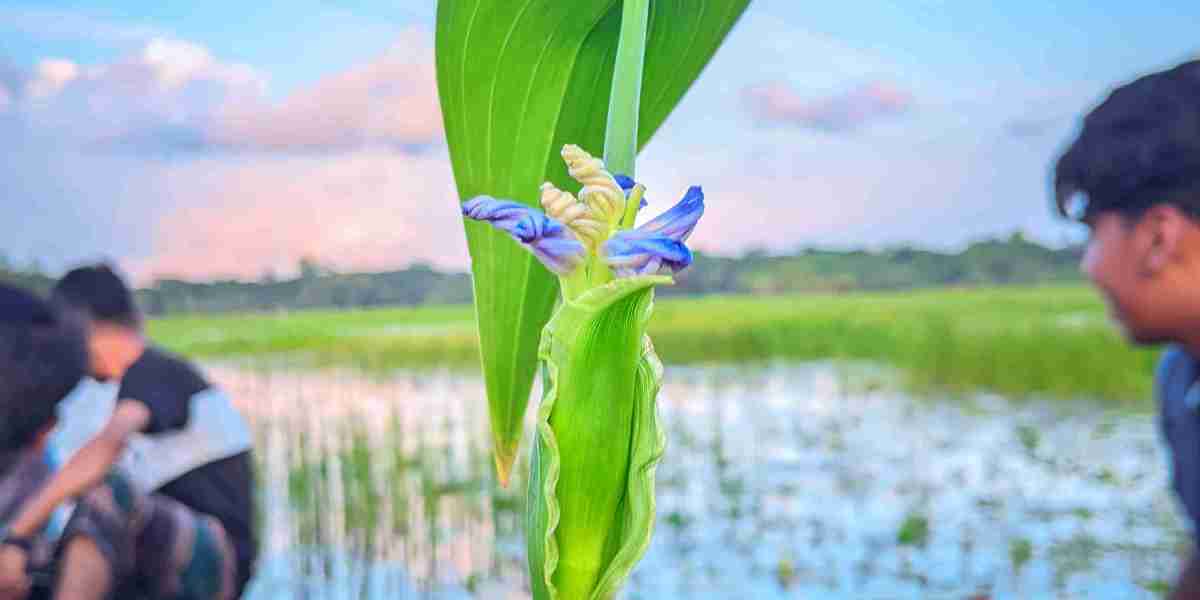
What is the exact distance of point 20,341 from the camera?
188cm

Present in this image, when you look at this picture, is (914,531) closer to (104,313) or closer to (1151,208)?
(104,313)

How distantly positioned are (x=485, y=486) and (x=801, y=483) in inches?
39.5

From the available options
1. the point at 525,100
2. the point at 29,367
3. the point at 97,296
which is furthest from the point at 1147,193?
the point at 97,296

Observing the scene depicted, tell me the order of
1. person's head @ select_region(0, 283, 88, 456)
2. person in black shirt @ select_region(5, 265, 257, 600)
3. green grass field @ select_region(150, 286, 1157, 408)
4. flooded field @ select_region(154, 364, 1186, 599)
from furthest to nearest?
green grass field @ select_region(150, 286, 1157, 408), flooded field @ select_region(154, 364, 1186, 599), person in black shirt @ select_region(5, 265, 257, 600), person's head @ select_region(0, 283, 88, 456)

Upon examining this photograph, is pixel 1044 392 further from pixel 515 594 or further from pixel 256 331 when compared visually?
pixel 256 331

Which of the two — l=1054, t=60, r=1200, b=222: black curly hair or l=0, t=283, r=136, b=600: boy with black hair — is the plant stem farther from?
l=0, t=283, r=136, b=600: boy with black hair

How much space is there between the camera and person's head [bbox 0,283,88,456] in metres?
1.85

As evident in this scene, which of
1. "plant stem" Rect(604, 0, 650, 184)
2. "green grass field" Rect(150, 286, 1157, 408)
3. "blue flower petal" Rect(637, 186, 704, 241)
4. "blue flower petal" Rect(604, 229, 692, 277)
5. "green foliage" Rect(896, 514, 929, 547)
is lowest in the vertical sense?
"green foliage" Rect(896, 514, 929, 547)

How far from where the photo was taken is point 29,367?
6.15ft

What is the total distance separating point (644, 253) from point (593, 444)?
0.15ft

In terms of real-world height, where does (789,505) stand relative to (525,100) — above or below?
below

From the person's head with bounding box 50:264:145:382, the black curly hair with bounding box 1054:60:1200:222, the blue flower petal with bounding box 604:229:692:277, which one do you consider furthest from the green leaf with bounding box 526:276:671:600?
the person's head with bounding box 50:264:145:382

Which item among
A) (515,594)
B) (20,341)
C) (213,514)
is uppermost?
(20,341)

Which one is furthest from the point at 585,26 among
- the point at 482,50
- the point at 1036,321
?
the point at 1036,321
